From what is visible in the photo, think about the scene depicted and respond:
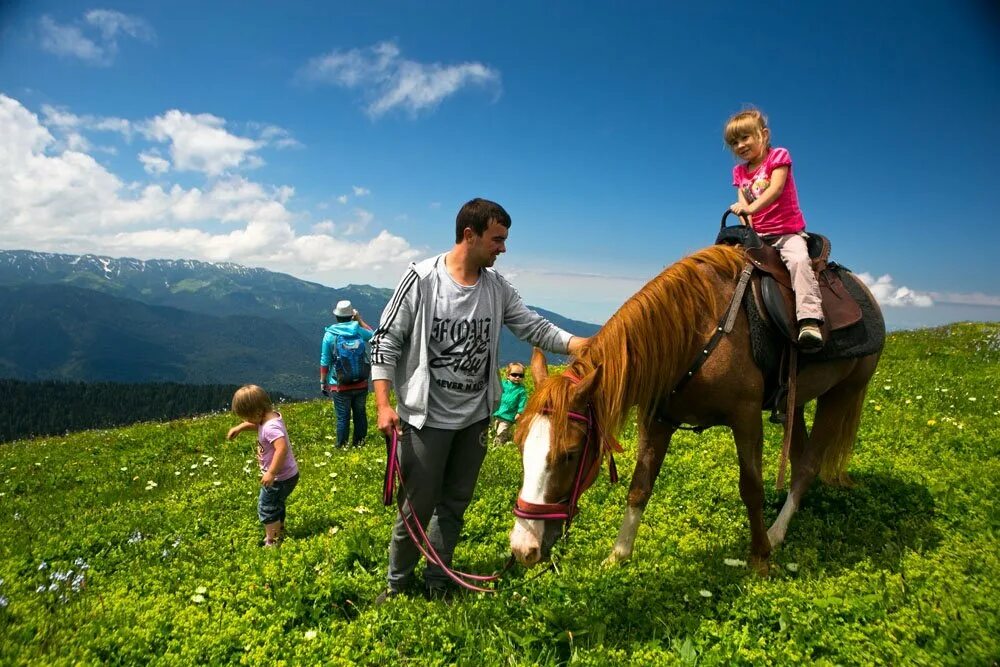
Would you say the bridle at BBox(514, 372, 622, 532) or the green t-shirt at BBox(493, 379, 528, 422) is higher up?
the bridle at BBox(514, 372, 622, 532)

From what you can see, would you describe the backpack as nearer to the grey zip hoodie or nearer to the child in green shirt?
the child in green shirt

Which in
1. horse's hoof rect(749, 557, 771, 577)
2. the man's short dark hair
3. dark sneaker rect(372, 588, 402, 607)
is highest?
the man's short dark hair

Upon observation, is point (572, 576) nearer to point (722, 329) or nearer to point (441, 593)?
point (441, 593)

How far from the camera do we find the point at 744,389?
14.2 feet

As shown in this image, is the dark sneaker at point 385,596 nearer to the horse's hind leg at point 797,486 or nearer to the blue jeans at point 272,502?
the blue jeans at point 272,502

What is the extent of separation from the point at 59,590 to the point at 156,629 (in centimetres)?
165

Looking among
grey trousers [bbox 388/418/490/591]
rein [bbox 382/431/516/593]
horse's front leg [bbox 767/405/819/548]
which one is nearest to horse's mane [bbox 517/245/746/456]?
grey trousers [bbox 388/418/490/591]

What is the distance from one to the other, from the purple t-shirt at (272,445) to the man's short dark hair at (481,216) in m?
3.67

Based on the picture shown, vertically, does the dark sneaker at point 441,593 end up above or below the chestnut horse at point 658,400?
below

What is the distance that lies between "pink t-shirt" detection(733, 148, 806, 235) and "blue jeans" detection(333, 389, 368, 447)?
7738 millimetres

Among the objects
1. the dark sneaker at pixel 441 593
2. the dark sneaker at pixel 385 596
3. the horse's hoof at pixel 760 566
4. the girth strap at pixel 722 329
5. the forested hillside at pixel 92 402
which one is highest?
the girth strap at pixel 722 329

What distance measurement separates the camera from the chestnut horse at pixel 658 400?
3.48m

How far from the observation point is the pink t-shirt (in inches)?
198

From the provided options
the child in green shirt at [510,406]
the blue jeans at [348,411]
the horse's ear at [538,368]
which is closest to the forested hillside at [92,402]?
the blue jeans at [348,411]
